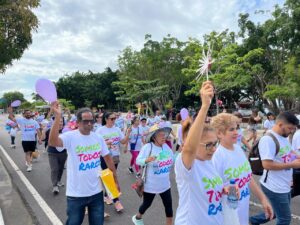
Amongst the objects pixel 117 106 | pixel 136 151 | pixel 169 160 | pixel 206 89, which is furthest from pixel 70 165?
pixel 117 106

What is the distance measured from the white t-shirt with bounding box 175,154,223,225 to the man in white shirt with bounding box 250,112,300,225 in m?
1.39

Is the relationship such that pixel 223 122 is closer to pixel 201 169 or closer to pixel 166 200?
pixel 201 169

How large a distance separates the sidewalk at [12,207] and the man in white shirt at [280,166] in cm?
364

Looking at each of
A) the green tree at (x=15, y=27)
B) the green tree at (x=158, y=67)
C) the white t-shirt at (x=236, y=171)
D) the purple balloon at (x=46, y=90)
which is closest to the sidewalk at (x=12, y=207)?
the purple balloon at (x=46, y=90)

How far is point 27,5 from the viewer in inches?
455

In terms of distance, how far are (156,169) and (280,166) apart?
1.59 meters

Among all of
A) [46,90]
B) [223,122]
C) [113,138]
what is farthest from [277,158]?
[113,138]

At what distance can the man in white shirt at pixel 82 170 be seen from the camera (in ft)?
11.4

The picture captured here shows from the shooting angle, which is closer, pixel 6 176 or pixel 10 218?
pixel 10 218

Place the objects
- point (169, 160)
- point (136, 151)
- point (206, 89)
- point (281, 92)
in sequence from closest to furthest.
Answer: point (206, 89) < point (169, 160) < point (136, 151) < point (281, 92)

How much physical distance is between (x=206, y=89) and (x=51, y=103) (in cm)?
199

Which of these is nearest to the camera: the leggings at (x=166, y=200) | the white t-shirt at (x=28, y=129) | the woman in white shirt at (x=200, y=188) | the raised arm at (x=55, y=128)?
the woman in white shirt at (x=200, y=188)

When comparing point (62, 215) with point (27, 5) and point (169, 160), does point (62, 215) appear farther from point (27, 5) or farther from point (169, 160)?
point (27, 5)

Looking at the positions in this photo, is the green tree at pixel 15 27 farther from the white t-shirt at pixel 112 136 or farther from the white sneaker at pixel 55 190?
the white t-shirt at pixel 112 136
